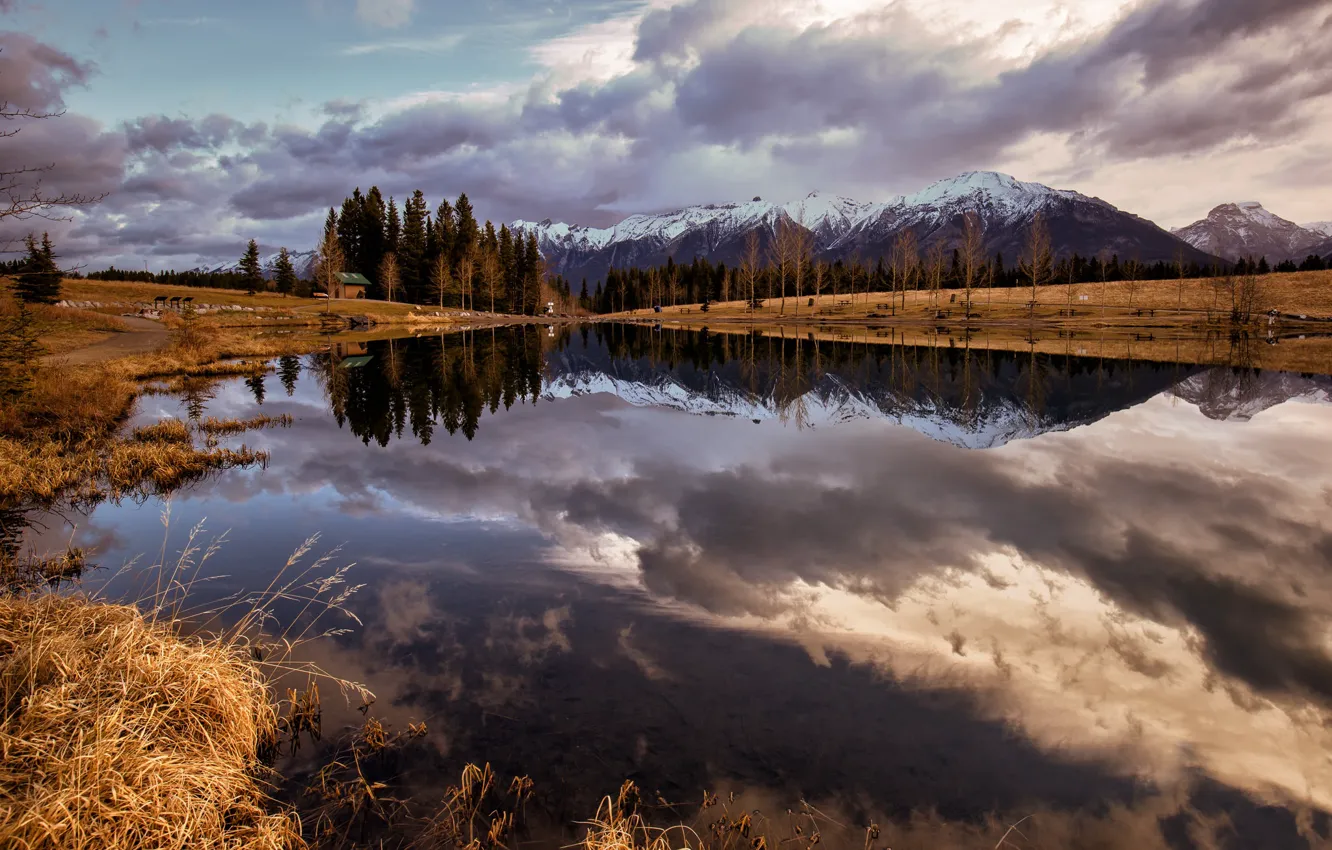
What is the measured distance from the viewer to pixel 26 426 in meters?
18.4

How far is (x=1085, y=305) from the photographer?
10806cm

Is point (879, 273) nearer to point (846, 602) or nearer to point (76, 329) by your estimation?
point (76, 329)

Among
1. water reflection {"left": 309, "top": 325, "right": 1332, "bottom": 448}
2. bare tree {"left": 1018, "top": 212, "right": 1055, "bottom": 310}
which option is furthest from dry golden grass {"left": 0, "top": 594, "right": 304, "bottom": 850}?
bare tree {"left": 1018, "top": 212, "right": 1055, "bottom": 310}

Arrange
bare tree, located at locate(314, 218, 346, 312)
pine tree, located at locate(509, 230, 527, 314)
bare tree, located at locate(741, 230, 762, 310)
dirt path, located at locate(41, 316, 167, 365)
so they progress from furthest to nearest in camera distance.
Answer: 1. pine tree, located at locate(509, 230, 527, 314)
2. bare tree, located at locate(741, 230, 762, 310)
3. bare tree, located at locate(314, 218, 346, 312)
4. dirt path, located at locate(41, 316, 167, 365)

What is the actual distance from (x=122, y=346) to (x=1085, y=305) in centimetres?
12159

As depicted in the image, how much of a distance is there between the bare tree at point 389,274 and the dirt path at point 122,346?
4225 cm

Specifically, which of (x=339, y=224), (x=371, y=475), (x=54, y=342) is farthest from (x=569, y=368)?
(x=339, y=224)

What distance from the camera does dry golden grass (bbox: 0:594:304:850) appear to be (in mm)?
4426

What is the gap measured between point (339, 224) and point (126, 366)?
89.6m

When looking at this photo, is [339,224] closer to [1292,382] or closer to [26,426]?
[26,426]

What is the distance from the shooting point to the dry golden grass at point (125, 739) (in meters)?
4.43

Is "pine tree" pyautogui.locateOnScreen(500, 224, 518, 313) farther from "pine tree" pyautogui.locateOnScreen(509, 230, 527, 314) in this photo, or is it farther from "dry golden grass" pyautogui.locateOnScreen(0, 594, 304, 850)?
"dry golden grass" pyautogui.locateOnScreen(0, 594, 304, 850)

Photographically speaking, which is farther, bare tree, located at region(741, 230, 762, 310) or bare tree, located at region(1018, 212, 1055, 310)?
bare tree, located at region(741, 230, 762, 310)

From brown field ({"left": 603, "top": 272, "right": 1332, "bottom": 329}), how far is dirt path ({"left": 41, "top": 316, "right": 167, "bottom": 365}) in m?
83.3
